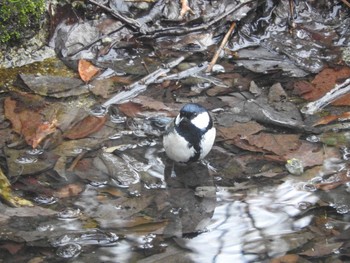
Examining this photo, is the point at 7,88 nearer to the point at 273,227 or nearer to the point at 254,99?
the point at 254,99

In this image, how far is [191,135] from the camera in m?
4.49

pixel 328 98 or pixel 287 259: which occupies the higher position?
pixel 328 98

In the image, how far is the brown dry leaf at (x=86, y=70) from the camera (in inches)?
212

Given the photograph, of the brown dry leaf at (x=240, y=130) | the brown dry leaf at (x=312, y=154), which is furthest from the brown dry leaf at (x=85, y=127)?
the brown dry leaf at (x=312, y=154)

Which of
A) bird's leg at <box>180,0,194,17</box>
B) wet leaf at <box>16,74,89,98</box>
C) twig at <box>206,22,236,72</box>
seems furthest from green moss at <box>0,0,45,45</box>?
twig at <box>206,22,236,72</box>

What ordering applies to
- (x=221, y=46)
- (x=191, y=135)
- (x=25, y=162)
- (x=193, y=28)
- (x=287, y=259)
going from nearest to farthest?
(x=287, y=259), (x=25, y=162), (x=191, y=135), (x=221, y=46), (x=193, y=28)

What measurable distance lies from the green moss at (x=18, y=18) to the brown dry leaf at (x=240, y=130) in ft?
6.52

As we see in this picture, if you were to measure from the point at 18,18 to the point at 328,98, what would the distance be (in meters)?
2.74

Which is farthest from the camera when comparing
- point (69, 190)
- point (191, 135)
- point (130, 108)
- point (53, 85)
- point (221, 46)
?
point (221, 46)

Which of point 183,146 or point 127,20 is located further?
point 127,20

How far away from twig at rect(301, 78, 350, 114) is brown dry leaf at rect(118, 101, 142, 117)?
4.34 feet

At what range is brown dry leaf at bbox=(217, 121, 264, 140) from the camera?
475 cm

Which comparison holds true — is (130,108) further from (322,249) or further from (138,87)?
(322,249)

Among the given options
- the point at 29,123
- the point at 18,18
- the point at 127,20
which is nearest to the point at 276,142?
the point at 29,123
